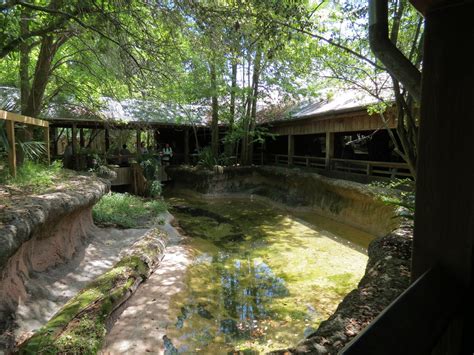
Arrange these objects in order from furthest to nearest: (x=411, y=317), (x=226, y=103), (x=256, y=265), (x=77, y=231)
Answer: (x=226, y=103) → (x=256, y=265) → (x=77, y=231) → (x=411, y=317)

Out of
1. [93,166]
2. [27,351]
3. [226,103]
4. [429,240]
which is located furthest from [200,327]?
[226,103]

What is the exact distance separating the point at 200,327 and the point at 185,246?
3.64 meters

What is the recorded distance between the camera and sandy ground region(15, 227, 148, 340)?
4098mm

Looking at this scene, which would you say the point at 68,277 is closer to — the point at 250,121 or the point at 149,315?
the point at 149,315

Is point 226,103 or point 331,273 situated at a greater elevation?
point 226,103

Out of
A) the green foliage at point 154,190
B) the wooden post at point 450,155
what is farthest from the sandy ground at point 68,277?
the green foliage at point 154,190

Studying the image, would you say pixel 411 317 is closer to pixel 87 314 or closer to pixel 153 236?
pixel 87 314

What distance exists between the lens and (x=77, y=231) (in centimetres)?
670

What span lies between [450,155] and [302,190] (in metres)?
12.6

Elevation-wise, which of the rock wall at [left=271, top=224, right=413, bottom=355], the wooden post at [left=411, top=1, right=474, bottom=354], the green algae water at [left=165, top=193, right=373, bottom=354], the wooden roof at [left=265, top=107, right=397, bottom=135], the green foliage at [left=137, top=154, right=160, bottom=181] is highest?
the wooden roof at [left=265, top=107, right=397, bottom=135]

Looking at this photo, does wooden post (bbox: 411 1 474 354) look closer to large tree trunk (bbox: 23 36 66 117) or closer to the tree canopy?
the tree canopy

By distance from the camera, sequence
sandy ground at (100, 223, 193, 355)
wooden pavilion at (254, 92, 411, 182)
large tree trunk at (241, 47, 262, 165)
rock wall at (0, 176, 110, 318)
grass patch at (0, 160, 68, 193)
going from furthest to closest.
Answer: large tree trunk at (241, 47, 262, 165), wooden pavilion at (254, 92, 411, 182), grass patch at (0, 160, 68, 193), sandy ground at (100, 223, 193, 355), rock wall at (0, 176, 110, 318)

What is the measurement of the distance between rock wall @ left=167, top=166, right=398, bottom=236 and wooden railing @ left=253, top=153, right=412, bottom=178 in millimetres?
918

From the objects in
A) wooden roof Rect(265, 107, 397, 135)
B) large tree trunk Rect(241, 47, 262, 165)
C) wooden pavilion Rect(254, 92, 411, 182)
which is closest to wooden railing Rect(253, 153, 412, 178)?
wooden pavilion Rect(254, 92, 411, 182)
